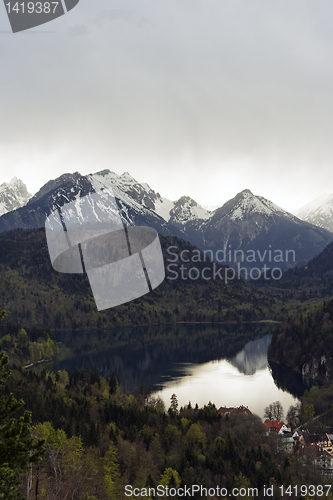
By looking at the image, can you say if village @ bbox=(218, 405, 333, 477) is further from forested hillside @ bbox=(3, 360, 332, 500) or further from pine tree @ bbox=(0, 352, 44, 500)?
pine tree @ bbox=(0, 352, 44, 500)

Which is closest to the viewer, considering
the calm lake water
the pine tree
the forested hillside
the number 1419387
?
the pine tree

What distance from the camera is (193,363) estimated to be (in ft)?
367

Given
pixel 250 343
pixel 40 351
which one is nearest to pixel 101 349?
pixel 40 351

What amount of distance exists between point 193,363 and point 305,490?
2941 inches

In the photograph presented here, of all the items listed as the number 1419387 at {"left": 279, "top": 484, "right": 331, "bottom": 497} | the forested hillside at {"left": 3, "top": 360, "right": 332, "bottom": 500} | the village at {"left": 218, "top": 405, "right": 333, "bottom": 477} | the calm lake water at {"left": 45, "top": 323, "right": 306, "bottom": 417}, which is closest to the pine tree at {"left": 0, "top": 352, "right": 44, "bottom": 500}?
the forested hillside at {"left": 3, "top": 360, "right": 332, "bottom": 500}

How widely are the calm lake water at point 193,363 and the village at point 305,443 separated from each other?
1311cm

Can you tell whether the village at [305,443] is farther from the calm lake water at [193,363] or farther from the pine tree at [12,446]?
the pine tree at [12,446]

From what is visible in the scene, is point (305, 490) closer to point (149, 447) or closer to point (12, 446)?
point (149, 447)

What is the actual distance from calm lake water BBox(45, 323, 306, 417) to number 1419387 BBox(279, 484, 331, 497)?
1042 inches

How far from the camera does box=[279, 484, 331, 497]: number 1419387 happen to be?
3732 cm

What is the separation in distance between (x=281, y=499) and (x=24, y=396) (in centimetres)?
3078

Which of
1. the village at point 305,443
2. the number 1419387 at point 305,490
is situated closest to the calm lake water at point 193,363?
the village at point 305,443

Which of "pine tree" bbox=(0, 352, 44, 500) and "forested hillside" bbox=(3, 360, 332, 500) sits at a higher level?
"pine tree" bbox=(0, 352, 44, 500)

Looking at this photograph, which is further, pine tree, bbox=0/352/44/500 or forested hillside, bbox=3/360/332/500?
Result: forested hillside, bbox=3/360/332/500
